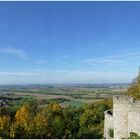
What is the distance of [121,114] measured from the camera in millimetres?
20938

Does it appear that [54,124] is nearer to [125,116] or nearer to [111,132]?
[111,132]

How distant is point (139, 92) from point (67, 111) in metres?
21.6

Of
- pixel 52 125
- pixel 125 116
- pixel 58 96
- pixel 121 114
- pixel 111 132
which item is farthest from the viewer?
pixel 58 96

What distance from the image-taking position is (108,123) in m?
25.1

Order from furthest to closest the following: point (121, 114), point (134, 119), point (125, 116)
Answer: point (121, 114) → point (125, 116) → point (134, 119)

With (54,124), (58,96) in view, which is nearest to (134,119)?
(54,124)

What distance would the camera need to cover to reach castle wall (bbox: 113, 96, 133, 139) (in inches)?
815

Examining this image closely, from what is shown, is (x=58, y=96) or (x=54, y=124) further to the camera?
(x=58, y=96)

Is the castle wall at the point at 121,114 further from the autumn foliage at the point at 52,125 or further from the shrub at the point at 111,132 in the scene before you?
the autumn foliage at the point at 52,125

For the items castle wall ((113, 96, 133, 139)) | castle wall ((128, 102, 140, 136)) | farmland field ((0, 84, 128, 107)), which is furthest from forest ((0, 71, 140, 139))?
castle wall ((128, 102, 140, 136))

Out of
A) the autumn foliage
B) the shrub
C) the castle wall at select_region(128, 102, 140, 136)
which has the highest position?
the castle wall at select_region(128, 102, 140, 136)

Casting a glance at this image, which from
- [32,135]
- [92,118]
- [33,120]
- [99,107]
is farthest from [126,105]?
[99,107]

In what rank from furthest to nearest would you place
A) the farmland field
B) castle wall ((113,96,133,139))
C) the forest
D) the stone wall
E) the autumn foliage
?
the farmland field
the autumn foliage
the forest
castle wall ((113,96,133,139))
the stone wall

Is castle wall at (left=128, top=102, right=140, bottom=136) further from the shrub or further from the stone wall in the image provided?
the shrub
